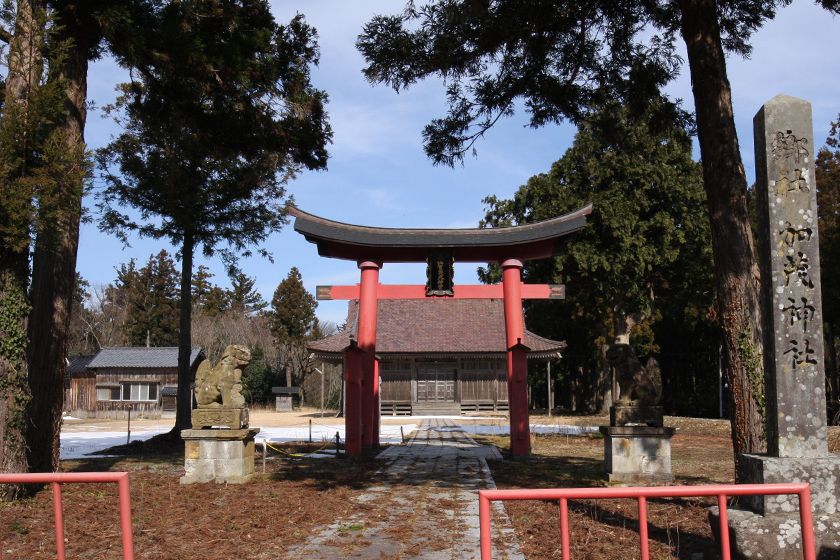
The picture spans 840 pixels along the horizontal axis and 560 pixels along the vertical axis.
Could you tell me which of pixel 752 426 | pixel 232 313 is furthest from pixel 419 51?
pixel 232 313

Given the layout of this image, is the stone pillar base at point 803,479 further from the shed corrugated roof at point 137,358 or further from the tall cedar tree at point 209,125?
the shed corrugated roof at point 137,358

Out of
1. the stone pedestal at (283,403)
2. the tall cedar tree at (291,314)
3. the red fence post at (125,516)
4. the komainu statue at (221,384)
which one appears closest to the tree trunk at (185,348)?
the komainu statue at (221,384)

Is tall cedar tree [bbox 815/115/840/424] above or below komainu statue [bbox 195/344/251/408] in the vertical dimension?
above

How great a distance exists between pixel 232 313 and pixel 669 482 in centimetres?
4813

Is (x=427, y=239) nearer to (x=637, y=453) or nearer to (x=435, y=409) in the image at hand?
(x=637, y=453)

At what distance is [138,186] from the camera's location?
17.0m

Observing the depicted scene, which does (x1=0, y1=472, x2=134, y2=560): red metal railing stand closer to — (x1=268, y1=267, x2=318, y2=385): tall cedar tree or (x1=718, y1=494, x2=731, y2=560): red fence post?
(x1=718, y1=494, x2=731, y2=560): red fence post

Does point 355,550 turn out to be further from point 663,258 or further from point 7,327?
point 663,258

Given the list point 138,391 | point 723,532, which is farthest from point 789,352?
point 138,391

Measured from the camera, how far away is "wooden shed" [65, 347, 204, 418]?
3925cm

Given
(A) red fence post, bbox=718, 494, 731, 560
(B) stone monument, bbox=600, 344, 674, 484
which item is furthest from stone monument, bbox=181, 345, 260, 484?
(A) red fence post, bbox=718, 494, 731, 560

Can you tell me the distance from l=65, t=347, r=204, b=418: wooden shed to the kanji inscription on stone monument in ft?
121

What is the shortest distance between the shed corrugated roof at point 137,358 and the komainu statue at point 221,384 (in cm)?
2948

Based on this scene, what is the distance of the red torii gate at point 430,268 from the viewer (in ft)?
47.5
